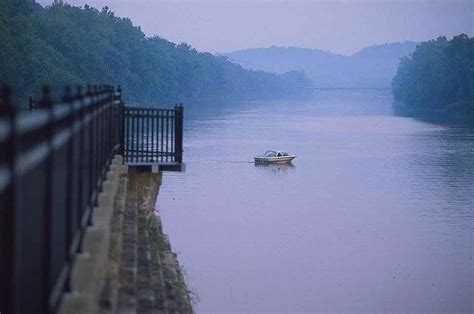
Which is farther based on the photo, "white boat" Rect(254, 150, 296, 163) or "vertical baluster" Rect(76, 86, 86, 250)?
"white boat" Rect(254, 150, 296, 163)

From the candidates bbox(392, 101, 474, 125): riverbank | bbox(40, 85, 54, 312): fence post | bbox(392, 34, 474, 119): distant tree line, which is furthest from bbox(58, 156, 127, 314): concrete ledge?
bbox(392, 34, 474, 119): distant tree line

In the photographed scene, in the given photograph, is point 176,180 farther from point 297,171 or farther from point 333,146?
point 333,146

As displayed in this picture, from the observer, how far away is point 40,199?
4000 millimetres

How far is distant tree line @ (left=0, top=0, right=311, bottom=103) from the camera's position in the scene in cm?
5744

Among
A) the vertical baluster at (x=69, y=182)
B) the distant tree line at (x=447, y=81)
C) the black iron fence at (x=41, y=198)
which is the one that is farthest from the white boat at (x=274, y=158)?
the distant tree line at (x=447, y=81)

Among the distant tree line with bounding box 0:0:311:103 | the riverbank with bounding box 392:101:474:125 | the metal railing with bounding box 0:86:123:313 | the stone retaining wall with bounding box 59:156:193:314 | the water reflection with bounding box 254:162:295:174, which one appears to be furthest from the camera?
the riverbank with bounding box 392:101:474:125

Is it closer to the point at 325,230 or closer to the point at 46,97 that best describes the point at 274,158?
the point at 325,230

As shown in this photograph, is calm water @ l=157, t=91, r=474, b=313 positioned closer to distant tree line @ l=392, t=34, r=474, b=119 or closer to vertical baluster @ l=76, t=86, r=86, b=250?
vertical baluster @ l=76, t=86, r=86, b=250

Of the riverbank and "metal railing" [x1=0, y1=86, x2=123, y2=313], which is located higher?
"metal railing" [x1=0, y1=86, x2=123, y2=313]

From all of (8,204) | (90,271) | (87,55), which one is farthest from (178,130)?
(87,55)

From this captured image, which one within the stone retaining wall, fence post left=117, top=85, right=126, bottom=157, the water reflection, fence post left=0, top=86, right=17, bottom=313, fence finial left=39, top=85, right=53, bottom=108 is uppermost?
fence finial left=39, top=85, right=53, bottom=108

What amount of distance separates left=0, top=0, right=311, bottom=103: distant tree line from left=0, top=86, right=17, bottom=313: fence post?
4960 centimetres

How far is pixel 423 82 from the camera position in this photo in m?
131

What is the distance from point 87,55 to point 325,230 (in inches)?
2061
